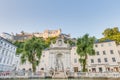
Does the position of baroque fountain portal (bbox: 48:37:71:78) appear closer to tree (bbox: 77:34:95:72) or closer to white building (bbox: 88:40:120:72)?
tree (bbox: 77:34:95:72)

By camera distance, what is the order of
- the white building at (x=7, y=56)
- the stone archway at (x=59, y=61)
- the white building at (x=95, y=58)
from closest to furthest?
the stone archway at (x=59, y=61)
the white building at (x=95, y=58)
the white building at (x=7, y=56)

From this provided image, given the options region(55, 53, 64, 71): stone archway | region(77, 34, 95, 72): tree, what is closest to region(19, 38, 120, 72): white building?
region(55, 53, 64, 71): stone archway

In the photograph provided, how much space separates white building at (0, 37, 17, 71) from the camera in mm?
40938

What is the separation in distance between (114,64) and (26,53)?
1166 inches

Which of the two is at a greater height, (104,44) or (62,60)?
(104,44)

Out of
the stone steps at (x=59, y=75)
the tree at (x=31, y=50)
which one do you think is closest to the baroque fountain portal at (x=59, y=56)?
the tree at (x=31, y=50)

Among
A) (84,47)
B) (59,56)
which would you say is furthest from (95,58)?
(59,56)

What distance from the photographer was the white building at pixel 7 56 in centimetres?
4094

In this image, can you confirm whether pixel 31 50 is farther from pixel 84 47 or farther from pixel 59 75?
pixel 84 47

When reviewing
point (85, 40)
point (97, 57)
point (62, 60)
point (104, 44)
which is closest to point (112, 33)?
point (104, 44)

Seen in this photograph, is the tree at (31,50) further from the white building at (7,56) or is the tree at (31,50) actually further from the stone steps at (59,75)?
the white building at (7,56)

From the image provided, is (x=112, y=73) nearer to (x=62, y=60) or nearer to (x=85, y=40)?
(x=85, y=40)

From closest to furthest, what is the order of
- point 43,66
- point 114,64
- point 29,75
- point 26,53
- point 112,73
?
point 112,73 < point 29,75 < point 26,53 < point 114,64 < point 43,66

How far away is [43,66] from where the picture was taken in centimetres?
5000
